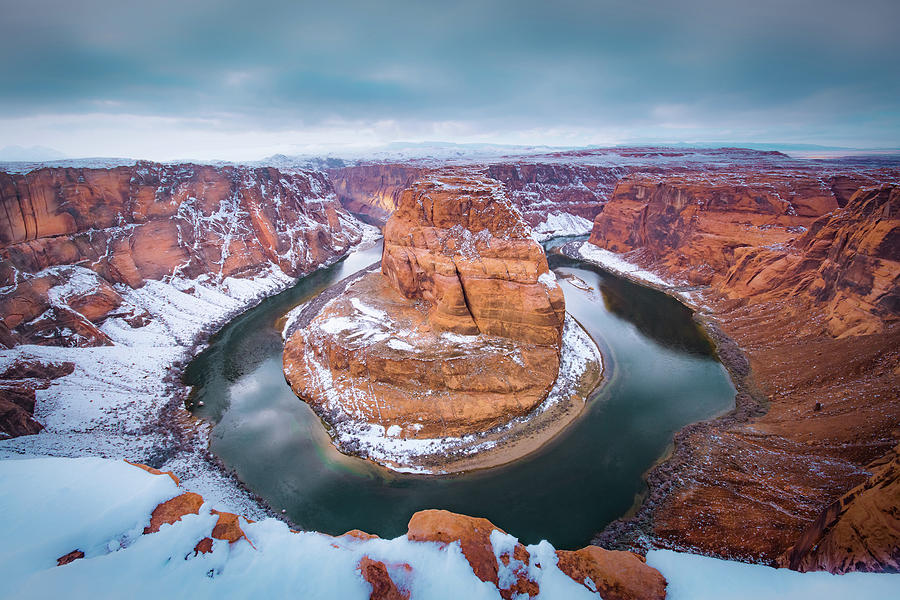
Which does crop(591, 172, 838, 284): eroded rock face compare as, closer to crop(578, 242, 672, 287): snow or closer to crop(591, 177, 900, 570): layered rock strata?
crop(591, 177, 900, 570): layered rock strata

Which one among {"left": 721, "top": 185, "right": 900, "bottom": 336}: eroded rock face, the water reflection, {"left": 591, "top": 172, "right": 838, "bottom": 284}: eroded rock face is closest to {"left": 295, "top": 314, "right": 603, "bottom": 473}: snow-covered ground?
A: the water reflection

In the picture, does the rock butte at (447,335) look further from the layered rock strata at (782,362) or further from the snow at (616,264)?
the snow at (616,264)

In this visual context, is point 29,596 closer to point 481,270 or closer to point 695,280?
point 481,270

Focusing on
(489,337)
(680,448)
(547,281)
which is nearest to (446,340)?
(489,337)

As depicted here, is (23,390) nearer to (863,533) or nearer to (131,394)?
(131,394)

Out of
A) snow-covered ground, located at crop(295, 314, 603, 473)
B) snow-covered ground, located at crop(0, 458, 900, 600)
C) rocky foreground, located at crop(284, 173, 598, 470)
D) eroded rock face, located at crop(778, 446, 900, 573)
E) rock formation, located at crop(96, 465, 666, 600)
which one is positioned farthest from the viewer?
rocky foreground, located at crop(284, 173, 598, 470)

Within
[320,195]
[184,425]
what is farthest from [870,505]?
[320,195]
